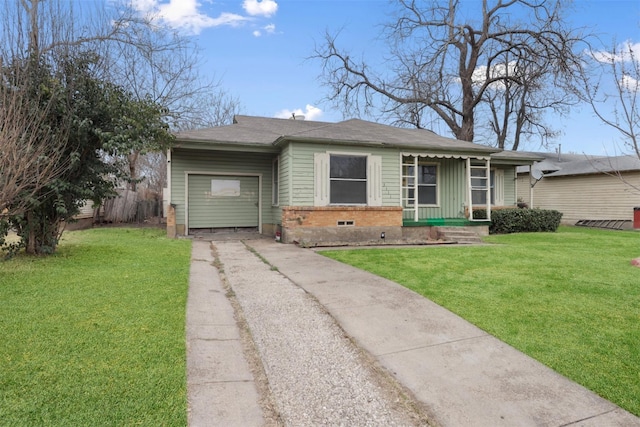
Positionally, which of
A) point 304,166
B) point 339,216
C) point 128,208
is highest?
point 304,166

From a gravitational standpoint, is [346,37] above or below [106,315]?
above

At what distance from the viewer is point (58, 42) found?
6.58 metres

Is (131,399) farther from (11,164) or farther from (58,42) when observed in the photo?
(58,42)

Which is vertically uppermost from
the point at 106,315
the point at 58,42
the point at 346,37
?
the point at 346,37

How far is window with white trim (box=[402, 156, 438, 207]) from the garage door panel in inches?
206

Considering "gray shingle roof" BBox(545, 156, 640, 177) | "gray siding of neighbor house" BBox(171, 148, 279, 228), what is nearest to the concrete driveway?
"gray siding of neighbor house" BBox(171, 148, 279, 228)

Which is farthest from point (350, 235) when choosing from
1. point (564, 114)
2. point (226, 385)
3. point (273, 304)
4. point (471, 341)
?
point (564, 114)

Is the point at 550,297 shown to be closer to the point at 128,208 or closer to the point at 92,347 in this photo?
the point at 92,347

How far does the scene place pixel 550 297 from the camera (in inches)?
178

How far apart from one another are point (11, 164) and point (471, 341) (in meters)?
6.18

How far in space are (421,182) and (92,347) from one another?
39.4 ft

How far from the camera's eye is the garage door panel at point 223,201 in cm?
1238

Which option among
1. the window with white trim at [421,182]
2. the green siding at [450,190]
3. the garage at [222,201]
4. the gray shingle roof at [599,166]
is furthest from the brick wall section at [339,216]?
the gray shingle roof at [599,166]

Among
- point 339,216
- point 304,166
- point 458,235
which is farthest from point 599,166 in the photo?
point 304,166
